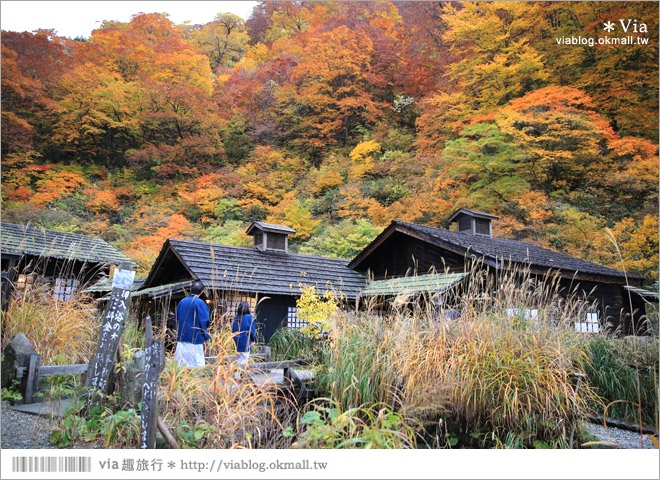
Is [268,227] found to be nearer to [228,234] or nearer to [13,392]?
[228,234]

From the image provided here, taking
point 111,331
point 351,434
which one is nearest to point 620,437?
point 351,434

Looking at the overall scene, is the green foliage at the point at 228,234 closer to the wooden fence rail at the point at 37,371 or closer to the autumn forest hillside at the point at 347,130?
the autumn forest hillside at the point at 347,130

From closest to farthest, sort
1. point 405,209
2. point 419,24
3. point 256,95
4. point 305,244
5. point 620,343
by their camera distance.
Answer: point 620,343 → point 405,209 → point 305,244 → point 419,24 → point 256,95

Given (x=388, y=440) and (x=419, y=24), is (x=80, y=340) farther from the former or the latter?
(x=419, y=24)

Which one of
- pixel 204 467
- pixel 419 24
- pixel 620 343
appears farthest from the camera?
pixel 419 24

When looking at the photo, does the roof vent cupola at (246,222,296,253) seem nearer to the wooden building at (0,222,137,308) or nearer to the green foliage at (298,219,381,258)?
the wooden building at (0,222,137,308)

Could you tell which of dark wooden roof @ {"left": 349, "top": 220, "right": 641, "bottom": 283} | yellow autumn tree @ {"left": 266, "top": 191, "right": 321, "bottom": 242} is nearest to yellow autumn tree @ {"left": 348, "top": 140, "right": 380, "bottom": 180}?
yellow autumn tree @ {"left": 266, "top": 191, "right": 321, "bottom": 242}

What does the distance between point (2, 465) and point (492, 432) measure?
413 centimetres

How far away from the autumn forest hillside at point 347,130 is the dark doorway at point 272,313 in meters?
8.36

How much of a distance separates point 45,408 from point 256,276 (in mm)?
7720

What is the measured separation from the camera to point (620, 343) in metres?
6.49

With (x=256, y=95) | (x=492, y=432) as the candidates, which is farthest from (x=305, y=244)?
(x=492, y=432)

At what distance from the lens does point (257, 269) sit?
41.4 feet

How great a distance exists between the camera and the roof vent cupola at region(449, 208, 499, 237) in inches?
596
